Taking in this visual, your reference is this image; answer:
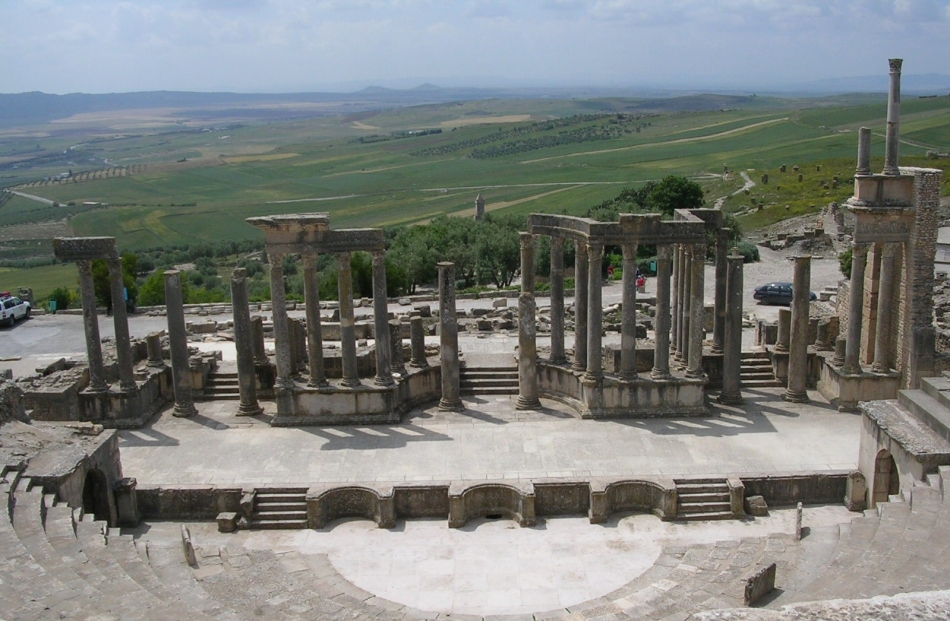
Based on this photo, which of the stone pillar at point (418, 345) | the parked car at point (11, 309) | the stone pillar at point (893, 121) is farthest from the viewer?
the parked car at point (11, 309)

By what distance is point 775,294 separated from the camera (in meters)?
44.4

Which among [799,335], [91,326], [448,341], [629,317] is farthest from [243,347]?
[799,335]

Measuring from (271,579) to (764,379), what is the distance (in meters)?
17.9

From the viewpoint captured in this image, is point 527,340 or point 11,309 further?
point 11,309

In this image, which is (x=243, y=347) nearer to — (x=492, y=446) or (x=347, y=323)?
(x=347, y=323)

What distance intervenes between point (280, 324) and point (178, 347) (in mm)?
3383

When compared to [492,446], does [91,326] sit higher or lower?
higher

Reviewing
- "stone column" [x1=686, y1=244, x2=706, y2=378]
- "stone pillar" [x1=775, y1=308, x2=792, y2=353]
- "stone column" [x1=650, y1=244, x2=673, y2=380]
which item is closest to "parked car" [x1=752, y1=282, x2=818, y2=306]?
"stone pillar" [x1=775, y1=308, x2=792, y2=353]

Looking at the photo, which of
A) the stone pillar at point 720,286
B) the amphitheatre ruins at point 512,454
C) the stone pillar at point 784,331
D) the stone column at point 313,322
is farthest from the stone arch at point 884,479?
the stone column at point 313,322

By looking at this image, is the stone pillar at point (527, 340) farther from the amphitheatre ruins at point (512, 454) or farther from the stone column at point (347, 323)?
the stone column at point (347, 323)

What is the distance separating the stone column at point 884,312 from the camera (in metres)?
26.7

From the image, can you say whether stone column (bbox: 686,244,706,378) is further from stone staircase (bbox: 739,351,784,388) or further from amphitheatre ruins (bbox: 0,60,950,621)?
stone staircase (bbox: 739,351,784,388)

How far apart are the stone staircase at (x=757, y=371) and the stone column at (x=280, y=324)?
45.5 feet

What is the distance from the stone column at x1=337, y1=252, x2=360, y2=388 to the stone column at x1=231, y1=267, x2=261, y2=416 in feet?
9.27
